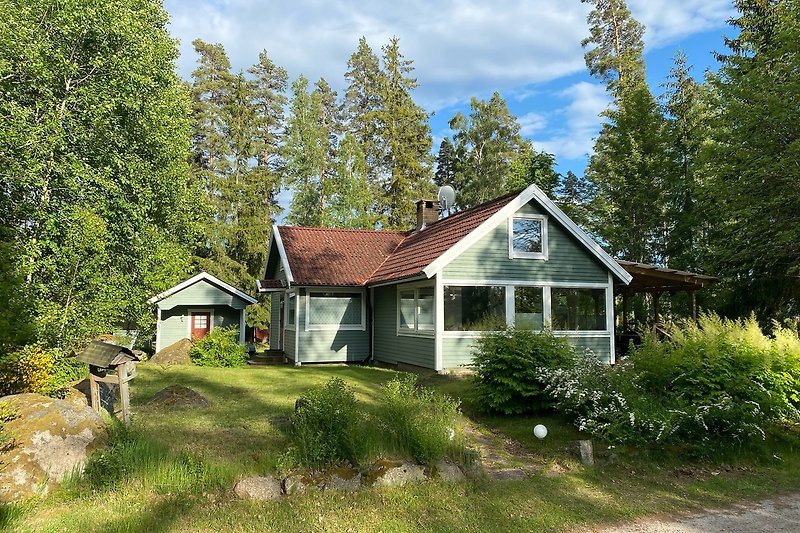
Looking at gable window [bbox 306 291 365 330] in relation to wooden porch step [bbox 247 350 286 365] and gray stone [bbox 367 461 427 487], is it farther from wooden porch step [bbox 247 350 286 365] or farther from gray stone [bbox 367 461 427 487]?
gray stone [bbox 367 461 427 487]

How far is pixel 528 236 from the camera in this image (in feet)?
50.0

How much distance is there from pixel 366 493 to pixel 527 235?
10956 millimetres

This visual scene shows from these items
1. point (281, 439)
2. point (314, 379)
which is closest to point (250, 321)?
point (314, 379)

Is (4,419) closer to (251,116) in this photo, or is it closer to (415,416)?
(415,416)

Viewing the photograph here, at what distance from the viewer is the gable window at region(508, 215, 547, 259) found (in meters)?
15.0

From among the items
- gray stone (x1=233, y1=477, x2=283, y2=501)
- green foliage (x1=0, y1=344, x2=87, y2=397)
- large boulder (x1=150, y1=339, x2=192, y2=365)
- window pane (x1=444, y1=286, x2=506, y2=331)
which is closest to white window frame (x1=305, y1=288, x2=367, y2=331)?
window pane (x1=444, y1=286, x2=506, y2=331)

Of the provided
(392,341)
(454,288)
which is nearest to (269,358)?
(392,341)

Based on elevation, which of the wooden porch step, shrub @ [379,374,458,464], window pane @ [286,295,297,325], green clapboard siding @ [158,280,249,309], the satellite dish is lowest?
the wooden porch step

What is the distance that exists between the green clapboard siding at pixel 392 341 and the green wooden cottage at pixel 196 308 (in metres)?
7.04

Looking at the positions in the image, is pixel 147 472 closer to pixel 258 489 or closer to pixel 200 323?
pixel 258 489

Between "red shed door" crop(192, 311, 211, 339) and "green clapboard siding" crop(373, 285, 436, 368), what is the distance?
874cm

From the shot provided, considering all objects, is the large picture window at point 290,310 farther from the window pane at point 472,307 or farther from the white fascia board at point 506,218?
the white fascia board at point 506,218

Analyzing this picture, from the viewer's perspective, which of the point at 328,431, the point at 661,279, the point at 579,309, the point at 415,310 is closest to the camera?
the point at 328,431

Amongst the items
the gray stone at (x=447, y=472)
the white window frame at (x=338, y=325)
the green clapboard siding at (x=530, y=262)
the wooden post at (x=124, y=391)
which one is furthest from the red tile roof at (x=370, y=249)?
the wooden post at (x=124, y=391)
